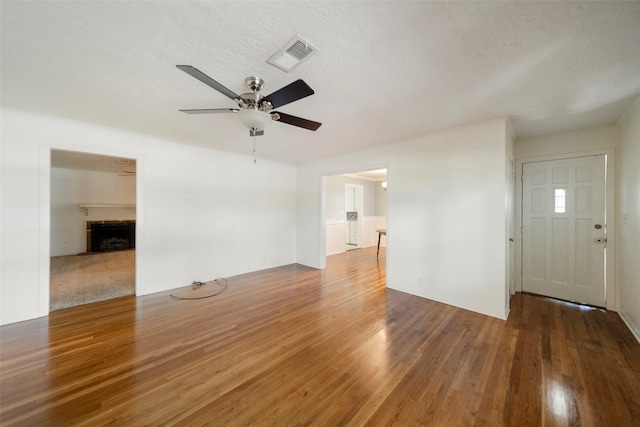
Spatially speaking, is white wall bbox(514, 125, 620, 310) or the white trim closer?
the white trim

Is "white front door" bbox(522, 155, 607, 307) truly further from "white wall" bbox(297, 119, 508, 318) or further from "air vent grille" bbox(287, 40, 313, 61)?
"air vent grille" bbox(287, 40, 313, 61)

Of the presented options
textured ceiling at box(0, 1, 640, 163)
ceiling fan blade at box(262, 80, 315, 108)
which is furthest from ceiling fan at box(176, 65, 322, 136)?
textured ceiling at box(0, 1, 640, 163)

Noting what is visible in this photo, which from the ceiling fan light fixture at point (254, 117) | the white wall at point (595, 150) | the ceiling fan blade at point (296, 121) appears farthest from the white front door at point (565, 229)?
the ceiling fan light fixture at point (254, 117)

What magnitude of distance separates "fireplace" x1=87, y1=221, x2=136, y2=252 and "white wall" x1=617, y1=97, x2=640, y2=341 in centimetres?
1085

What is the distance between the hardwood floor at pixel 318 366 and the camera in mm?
1521

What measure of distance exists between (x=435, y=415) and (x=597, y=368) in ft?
5.48

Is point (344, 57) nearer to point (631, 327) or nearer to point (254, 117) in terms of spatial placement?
point (254, 117)

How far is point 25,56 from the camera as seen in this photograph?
68.2 inches

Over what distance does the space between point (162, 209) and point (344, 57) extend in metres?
3.71

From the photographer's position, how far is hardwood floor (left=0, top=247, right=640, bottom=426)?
4.99 feet

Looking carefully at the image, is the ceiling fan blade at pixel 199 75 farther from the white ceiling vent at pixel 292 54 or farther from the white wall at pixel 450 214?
the white wall at pixel 450 214

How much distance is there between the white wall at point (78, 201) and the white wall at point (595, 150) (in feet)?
33.9

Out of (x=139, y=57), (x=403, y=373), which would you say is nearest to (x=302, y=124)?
(x=139, y=57)

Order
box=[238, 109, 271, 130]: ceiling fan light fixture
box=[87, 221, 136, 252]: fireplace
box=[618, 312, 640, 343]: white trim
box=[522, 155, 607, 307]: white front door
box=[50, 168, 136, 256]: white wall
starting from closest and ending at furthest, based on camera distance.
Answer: box=[238, 109, 271, 130]: ceiling fan light fixture, box=[618, 312, 640, 343]: white trim, box=[522, 155, 607, 307]: white front door, box=[50, 168, 136, 256]: white wall, box=[87, 221, 136, 252]: fireplace
